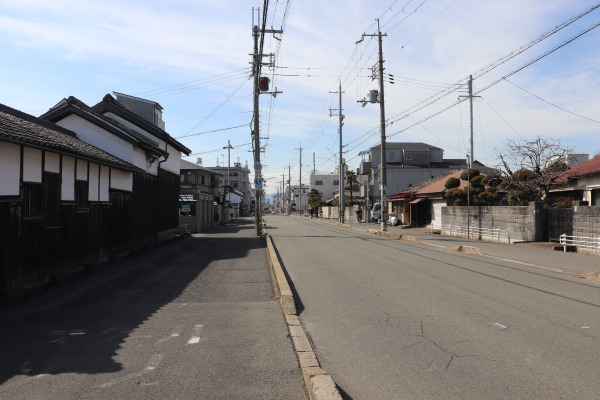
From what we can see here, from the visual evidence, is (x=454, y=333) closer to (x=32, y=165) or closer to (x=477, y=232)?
(x=32, y=165)

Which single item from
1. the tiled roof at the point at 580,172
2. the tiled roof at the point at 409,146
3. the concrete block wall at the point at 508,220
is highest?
the tiled roof at the point at 409,146

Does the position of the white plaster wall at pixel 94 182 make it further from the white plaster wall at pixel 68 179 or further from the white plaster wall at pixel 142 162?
the white plaster wall at pixel 142 162

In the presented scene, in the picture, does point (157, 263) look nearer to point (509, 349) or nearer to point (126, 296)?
point (126, 296)

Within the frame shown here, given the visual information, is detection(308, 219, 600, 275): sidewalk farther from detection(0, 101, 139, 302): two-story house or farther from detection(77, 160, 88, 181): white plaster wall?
detection(77, 160, 88, 181): white plaster wall

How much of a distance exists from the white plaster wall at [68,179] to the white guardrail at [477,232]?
19.3 metres

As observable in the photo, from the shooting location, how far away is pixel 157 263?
46.4 ft

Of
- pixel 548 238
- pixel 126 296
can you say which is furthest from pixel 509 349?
pixel 548 238

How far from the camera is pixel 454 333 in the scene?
6062mm

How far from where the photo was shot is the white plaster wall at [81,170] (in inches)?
451

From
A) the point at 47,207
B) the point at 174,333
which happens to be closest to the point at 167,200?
the point at 47,207

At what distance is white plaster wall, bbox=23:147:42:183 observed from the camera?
8.89 m

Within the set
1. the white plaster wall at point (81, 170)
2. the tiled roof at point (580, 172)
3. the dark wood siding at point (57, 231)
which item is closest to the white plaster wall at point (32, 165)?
the dark wood siding at point (57, 231)

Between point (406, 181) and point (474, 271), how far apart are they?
4491cm

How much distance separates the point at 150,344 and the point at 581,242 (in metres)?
17.1
